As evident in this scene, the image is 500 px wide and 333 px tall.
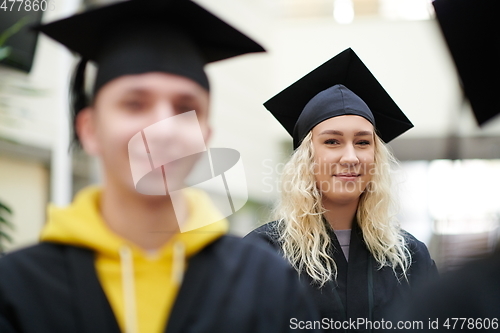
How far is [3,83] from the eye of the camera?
184 cm

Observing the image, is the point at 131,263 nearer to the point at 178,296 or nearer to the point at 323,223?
the point at 178,296

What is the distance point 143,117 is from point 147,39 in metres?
0.16

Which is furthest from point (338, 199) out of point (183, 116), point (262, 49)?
point (183, 116)

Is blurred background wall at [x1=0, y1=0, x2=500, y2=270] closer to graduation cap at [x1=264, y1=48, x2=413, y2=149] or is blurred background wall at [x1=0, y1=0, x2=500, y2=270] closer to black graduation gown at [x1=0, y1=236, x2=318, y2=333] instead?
graduation cap at [x1=264, y1=48, x2=413, y2=149]

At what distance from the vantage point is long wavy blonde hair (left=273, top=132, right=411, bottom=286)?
150cm

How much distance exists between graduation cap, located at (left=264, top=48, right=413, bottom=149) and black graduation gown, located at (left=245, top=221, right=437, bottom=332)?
0.28m

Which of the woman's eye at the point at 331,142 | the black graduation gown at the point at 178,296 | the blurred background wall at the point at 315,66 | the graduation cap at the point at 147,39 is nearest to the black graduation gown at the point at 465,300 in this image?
the black graduation gown at the point at 178,296

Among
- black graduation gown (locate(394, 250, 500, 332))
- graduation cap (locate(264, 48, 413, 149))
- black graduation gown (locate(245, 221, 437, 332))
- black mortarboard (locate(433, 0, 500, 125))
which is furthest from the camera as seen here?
graduation cap (locate(264, 48, 413, 149))

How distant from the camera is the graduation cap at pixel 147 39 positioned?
0.98m

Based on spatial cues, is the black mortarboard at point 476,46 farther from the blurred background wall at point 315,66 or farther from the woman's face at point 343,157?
the woman's face at point 343,157

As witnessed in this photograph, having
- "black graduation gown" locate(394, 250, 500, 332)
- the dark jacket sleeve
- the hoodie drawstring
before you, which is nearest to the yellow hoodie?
the hoodie drawstring

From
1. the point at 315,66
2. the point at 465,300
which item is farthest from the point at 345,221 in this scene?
the point at 465,300

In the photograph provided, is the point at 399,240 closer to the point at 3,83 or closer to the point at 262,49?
the point at 262,49

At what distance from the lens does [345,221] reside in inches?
60.7
